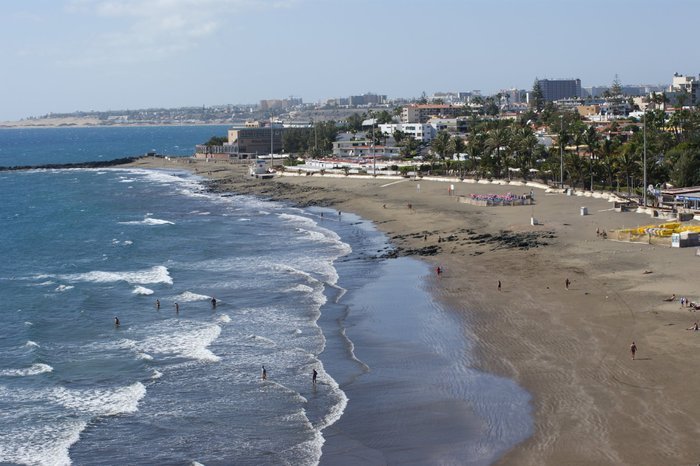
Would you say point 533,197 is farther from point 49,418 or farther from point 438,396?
point 49,418

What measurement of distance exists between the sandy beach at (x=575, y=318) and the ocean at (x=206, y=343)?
4.69 ft

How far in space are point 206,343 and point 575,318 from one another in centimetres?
1640

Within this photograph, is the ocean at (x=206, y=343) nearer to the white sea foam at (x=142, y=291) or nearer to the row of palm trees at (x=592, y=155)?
the white sea foam at (x=142, y=291)

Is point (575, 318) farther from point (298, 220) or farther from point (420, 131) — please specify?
point (420, 131)

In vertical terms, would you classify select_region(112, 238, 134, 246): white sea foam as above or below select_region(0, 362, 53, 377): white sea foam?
above

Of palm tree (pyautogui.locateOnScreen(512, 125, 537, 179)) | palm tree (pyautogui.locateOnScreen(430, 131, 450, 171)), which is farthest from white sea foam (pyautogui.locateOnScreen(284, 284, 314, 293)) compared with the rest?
palm tree (pyautogui.locateOnScreen(430, 131, 450, 171))

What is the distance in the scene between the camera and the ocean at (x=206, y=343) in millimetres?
28391

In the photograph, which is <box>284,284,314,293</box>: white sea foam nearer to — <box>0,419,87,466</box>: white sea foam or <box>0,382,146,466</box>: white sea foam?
<box>0,382,146,466</box>: white sea foam

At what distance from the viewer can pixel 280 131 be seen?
168m

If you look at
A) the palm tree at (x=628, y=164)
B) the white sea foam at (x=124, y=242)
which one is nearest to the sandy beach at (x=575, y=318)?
the palm tree at (x=628, y=164)

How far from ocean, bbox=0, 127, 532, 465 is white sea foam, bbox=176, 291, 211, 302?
108mm

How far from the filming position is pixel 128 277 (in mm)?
54812

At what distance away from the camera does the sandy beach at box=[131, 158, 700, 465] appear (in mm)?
26516

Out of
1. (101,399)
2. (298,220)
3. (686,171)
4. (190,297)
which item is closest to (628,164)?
(686,171)
